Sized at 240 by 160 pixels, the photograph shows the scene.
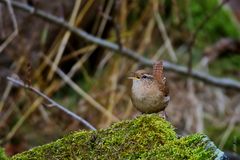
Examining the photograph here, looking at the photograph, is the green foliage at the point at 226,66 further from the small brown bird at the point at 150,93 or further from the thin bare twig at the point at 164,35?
the small brown bird at the point at 150,93

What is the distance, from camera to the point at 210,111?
25.3ft

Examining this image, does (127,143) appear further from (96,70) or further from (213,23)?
(213,23)

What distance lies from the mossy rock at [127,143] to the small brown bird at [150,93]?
2.02 feet

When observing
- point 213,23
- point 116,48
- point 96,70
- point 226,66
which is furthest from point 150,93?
point 213,23

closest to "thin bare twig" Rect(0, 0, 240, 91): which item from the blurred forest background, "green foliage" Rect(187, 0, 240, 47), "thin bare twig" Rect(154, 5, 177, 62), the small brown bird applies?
the blurred forest background

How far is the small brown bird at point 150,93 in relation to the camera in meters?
3.77

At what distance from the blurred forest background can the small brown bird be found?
119 inches

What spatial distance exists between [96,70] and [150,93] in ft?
14.0

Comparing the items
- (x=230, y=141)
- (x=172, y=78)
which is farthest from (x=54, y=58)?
(x=230, y=141)

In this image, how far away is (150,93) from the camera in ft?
12.4

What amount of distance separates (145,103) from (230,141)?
3603 mm

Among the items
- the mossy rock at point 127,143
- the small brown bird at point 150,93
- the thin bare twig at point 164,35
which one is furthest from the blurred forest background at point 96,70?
the mossy rock at point 127,143

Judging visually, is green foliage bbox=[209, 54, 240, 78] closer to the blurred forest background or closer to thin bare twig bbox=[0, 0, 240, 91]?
the blurred forest background

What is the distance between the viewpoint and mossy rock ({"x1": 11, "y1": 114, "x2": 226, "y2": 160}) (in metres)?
2.84
